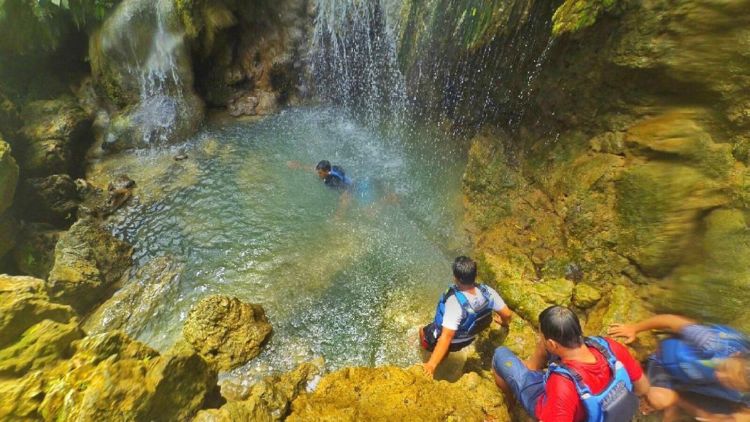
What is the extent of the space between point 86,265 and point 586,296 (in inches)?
331

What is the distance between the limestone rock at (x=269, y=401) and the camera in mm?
3186

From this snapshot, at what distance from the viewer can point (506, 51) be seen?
686 cm

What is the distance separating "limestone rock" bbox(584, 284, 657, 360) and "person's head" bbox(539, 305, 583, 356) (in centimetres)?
215

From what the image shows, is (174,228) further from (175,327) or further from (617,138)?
(617,138)

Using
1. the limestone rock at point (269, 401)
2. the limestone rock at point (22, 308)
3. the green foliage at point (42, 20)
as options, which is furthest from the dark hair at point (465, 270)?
the green foliage at point (42, 20)

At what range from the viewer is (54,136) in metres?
9.77

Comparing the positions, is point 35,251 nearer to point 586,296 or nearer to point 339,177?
point 339,177

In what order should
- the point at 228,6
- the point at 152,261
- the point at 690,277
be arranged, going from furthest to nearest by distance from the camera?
the point at 228,6
the point at 152,261
the point at 690,277

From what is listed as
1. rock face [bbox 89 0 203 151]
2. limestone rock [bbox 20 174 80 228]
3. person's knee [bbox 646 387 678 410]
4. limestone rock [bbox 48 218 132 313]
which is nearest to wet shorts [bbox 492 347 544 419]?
person's knee [bbox 646 387 678 410]

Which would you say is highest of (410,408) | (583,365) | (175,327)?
(583,365)

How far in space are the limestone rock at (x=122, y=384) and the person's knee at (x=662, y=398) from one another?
4.39m

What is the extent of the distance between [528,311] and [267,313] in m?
4.09

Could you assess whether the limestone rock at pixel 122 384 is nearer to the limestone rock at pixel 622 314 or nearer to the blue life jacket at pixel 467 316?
the blue life jacket at pixel 467 316

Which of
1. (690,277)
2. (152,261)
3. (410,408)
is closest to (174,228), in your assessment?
(152,261)
